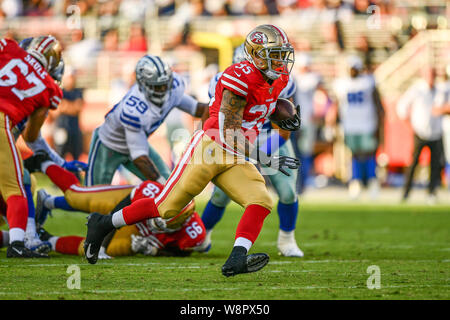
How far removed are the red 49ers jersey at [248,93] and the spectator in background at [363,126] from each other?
7250 mm

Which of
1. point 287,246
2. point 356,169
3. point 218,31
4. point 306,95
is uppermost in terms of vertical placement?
point 218,31

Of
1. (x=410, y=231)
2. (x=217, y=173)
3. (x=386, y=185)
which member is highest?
(x=217, y=173)

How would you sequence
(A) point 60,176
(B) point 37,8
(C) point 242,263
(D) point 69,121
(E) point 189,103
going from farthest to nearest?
(B) point 37,8 < (D) point 69,121 < (E) point 189,103 < (A) point 60,176 < (C) point 242,263

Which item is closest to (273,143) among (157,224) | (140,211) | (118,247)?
(157,224)

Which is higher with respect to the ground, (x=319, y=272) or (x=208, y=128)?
(x=208, y=128)

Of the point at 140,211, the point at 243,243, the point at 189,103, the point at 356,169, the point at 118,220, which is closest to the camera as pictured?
the point at 243,243

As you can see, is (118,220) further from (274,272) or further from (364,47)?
(364,47)

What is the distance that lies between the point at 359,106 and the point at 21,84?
7.33 meters

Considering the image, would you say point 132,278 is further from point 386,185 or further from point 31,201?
point 386,185

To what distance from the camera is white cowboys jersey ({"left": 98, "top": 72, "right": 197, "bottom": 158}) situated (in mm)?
6211

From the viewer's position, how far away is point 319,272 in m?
4.79

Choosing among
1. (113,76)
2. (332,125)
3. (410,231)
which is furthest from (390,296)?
(113,76)

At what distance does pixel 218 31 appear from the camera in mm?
18391

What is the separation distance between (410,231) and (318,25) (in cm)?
1153
